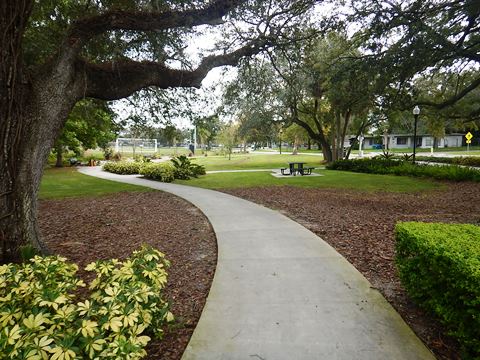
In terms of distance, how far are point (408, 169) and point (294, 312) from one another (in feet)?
56.1

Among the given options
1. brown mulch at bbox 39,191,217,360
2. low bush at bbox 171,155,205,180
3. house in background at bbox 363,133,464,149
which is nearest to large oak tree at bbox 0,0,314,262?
brown mulch at bbox 39,191,217,360

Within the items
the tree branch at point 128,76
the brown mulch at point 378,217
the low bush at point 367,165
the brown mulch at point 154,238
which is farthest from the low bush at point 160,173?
the low bush at point 367,165

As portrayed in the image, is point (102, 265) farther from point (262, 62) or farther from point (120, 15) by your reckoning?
point (262, 62)

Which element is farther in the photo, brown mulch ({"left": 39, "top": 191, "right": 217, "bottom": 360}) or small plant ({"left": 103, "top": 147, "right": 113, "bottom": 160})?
small plant ({"left": 103, "top": 147, "right": 113, "bottom": 160})

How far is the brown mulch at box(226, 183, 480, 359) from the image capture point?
10.6 ft

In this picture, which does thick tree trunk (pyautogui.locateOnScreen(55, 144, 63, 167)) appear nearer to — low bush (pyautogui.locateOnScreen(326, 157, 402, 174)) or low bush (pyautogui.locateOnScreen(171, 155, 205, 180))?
low bush (pyautogui.locateOnScreen(171, 155, 205, 180))

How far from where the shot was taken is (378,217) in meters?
7.74

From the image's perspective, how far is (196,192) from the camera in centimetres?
1205

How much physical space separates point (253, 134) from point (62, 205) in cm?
2516

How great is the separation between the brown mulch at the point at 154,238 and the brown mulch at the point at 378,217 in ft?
7.26

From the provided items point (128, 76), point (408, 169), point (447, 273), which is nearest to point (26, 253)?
point (128, 76)

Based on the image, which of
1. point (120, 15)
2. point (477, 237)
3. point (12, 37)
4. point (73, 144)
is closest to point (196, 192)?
point (120, 15)

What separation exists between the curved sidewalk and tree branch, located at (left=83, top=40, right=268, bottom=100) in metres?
3.30

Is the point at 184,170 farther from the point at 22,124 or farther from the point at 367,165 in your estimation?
the point at 22,124
